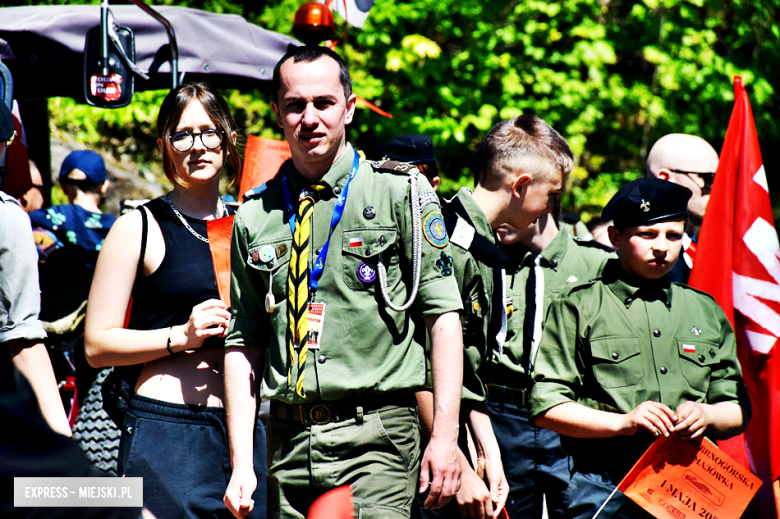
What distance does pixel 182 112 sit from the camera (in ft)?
10.2

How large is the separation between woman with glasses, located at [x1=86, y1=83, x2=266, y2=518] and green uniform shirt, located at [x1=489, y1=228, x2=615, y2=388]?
1.22 metres

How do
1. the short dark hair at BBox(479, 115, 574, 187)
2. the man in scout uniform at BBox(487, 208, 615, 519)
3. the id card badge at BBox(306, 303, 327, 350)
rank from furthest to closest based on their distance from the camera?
the man in scout uniform at BBox(487, 208, 615, 519), the short dark hair at BBox(479, 115, 574, 187), the id card badge at BBox(306, 303, 327, 350)

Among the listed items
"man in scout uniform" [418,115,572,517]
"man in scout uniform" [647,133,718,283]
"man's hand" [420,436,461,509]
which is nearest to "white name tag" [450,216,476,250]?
"man in scout uniform" [418,115,572,517]

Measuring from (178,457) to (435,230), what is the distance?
4.11 feet

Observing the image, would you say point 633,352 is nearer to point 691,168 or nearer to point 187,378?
point 187,378

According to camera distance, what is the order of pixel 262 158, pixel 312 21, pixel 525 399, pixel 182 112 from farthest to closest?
1. pixel 312 21
2. pixel 262 158
3. pixel 525 399
4. pixel 182 112

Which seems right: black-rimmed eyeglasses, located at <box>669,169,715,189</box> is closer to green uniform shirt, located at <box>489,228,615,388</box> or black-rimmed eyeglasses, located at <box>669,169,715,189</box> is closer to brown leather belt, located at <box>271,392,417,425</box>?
green uniform shirt, located at <box>489,228,615,388</box>

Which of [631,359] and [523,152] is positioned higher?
[523,152]

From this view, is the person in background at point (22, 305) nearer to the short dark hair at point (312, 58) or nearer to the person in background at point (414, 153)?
the short dark hair at point (312, 58)

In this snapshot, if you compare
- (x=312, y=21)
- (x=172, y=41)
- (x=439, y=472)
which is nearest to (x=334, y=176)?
Answer: (x=439, y=472)

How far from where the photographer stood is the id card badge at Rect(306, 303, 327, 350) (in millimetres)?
2447

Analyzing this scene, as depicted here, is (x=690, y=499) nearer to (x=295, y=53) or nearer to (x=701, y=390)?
(x=701, y=390)

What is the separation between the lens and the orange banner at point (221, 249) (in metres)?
2.93

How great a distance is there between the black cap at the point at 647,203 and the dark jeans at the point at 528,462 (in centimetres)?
103
